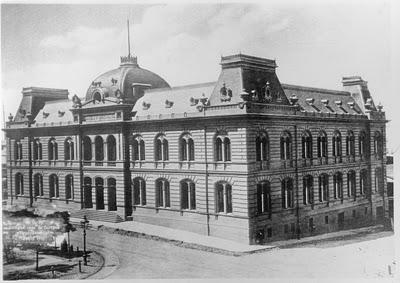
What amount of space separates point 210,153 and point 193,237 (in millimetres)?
4773

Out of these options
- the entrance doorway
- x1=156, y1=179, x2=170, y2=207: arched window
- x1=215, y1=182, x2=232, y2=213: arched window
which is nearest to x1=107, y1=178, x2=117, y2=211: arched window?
the entrance doorway

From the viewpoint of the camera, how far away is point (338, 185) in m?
38.3

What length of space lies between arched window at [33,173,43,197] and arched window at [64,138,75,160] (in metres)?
2.08

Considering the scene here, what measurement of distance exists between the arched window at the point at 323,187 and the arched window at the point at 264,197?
14.6 ft

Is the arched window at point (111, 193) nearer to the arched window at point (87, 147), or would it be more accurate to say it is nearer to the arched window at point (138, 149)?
the arched window at point (87, 147)

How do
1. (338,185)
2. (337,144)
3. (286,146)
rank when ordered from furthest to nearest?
(338,185), (337,144), (286,146)

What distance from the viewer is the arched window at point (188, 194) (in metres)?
35.5

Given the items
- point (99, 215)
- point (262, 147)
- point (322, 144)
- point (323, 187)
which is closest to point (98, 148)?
point (99, 215)

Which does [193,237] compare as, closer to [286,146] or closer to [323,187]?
[286,146]

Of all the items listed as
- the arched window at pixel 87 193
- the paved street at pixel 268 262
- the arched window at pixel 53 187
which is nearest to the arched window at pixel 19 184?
the arched window at pixel 53 187

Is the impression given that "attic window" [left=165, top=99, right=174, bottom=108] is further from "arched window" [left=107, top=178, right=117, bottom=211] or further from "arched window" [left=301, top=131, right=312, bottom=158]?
"arched window" [left=301, top=131, right=312, bottom=158]

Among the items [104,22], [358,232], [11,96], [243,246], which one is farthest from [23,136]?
[358,232]

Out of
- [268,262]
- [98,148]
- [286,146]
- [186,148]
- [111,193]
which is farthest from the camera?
[98,148]

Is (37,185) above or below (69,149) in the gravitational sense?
below
